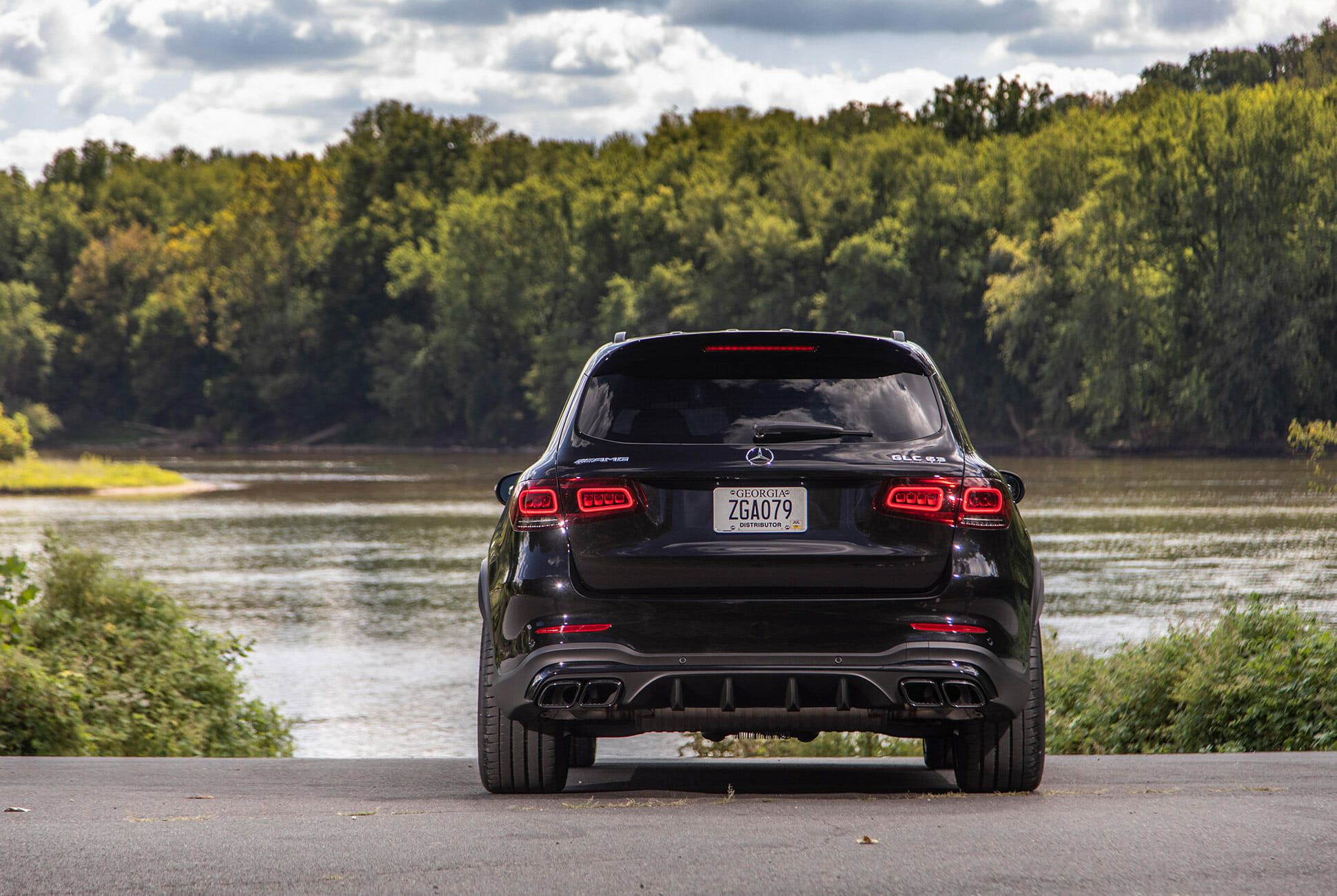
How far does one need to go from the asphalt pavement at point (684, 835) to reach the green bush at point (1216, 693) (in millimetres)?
1948

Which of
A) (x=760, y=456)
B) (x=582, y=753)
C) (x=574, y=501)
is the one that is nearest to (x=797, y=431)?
(x=760, y=456)

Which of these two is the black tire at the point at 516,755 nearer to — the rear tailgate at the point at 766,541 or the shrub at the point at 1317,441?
the rear tailgate at the point at 766,541

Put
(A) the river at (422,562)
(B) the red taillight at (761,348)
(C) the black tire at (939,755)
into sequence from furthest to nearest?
(A) the river at (422,562) → (C) the black tire at (939,755) → (B) the red taillight at (761,348)

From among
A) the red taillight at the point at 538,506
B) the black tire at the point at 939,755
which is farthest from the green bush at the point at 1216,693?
the red taillight at the point at 538,506

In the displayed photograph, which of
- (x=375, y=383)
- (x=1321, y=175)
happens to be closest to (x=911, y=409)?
(x=1321, y=175)

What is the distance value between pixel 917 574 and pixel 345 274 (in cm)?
11577

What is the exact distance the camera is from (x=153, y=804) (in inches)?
249

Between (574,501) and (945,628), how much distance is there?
1291 mm

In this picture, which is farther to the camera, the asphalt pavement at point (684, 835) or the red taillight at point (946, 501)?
the red taillight at point (946, 501)

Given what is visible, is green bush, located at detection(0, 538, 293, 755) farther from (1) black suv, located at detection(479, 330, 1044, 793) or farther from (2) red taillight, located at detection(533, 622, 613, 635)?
(2) red taillight, located at detection(533, 622, 613, 635)

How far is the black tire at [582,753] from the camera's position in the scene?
7.77 meters

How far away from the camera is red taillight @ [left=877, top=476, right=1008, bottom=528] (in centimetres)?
561

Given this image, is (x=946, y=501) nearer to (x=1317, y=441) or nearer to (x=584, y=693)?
(x=584, y=693)

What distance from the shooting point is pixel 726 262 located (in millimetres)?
91000
